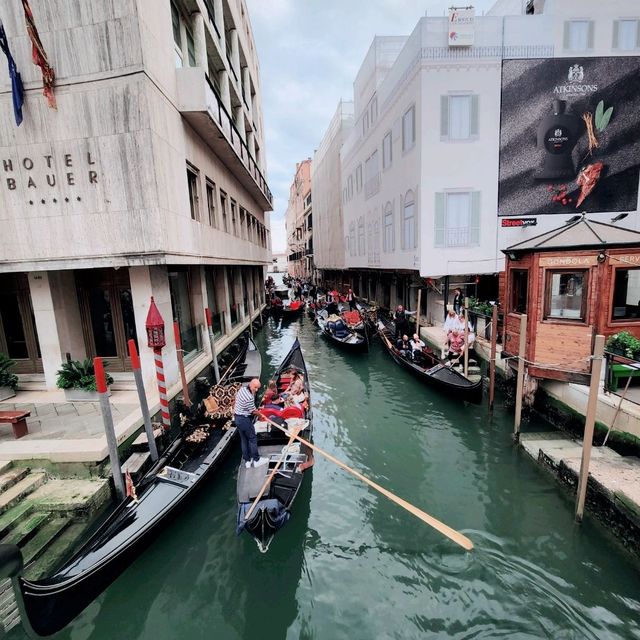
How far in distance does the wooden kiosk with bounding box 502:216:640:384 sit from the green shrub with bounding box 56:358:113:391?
32.5 feet

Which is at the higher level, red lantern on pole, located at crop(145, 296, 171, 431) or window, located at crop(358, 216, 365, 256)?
window, located at crop(358, 216, 365, 256)

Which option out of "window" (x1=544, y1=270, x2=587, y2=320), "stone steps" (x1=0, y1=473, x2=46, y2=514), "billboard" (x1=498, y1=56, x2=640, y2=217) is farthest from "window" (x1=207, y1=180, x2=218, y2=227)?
"billboard" (x1=498, y1=56, x2=640, y2=217)

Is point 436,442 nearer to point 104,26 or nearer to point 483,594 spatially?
point 483,594

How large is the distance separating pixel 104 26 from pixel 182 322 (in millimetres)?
7177

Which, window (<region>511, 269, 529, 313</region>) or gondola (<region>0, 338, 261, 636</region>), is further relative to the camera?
window (<region>511, 269, 529, 313</region>)

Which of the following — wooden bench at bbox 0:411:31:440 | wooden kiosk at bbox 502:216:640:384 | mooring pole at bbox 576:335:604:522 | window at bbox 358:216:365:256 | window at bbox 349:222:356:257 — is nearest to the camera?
mooring pole at bbox 576:335:604:522

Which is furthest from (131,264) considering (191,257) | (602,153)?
(602,153)

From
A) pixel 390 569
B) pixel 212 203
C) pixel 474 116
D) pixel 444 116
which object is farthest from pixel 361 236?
pixel 390 569

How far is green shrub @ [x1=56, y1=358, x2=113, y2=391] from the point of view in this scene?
26.7 ft

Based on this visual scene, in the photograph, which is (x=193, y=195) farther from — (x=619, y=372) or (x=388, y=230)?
(x=619, y=372)

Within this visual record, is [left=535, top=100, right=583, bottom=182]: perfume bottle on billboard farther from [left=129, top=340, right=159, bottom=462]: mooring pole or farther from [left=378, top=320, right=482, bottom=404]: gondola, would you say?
[left=129, top=340, right=159, bottom=462]: mooring pole

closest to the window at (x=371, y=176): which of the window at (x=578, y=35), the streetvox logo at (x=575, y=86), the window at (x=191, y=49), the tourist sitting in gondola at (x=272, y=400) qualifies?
the streetvox logo at (x=575, y=86)

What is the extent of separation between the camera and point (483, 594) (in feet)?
14.3

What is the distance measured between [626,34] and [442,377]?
14.7 metres
